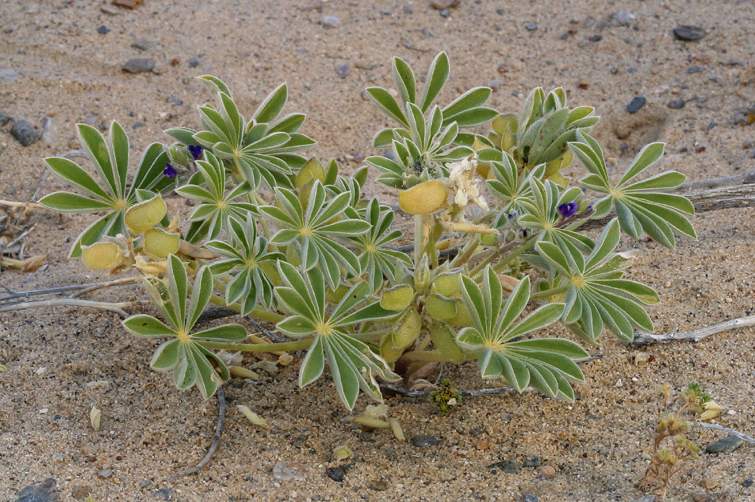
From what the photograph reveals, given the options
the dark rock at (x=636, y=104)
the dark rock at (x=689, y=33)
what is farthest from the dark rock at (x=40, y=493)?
the dark rock at (x=689, y=33)

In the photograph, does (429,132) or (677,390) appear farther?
(677,390)

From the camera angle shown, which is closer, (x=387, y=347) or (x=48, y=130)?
(x=387, y=347)

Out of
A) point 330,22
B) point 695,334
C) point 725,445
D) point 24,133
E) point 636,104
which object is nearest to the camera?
point 725,445

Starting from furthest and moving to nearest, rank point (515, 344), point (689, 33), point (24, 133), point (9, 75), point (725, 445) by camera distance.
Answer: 1. point (689, 33)
2. point (9, 75)
3. point (24, 133)
4. point (725, 445)
5. point (515, 344)

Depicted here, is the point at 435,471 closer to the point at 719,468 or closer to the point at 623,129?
the point at 719,468

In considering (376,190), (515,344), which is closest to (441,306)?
(515,344)

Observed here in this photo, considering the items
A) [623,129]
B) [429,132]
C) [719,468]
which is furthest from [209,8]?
[719,468]

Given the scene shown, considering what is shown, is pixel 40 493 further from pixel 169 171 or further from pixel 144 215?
pixel 169 171
